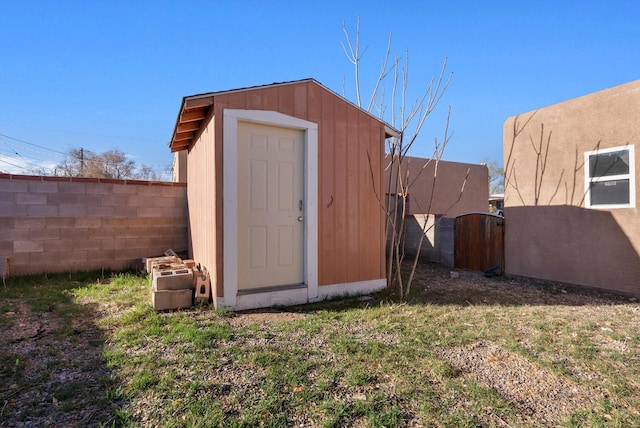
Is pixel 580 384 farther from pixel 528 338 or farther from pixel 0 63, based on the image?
pixel 0 63

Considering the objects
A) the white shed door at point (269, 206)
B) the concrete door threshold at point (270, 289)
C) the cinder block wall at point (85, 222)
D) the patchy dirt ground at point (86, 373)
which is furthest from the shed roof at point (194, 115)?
the patchy dirt ground at point (86, 373)

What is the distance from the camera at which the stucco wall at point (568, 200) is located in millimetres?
4828

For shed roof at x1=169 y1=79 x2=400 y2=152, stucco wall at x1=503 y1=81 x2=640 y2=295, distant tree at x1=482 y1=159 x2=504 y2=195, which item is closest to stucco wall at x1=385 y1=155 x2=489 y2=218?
stucco wall at x1=503 y1=81 x2=640 y2=295

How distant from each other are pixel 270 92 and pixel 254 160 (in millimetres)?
929

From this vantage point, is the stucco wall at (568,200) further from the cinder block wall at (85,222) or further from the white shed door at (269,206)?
the cinder block wall at (85,222)

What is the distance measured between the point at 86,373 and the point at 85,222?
4382mm

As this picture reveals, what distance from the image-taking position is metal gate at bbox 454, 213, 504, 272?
672cm

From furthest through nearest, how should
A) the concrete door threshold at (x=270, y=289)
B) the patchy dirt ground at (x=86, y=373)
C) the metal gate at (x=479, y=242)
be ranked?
the metal gate at (x=479, y=242) < the concrete door threshold at (x=270, y=289) < the patchy dirt ground at (x=86, y=373)

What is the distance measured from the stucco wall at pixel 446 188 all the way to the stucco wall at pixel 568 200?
5.58 m

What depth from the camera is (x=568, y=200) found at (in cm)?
550

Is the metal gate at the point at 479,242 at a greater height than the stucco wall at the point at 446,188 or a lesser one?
lesser

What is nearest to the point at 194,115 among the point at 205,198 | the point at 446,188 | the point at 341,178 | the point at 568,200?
the point at 205,198

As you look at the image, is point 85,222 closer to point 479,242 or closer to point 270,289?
point 270,289

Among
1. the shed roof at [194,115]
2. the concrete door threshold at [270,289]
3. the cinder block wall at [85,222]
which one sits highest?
the shed roof at [194,115]
